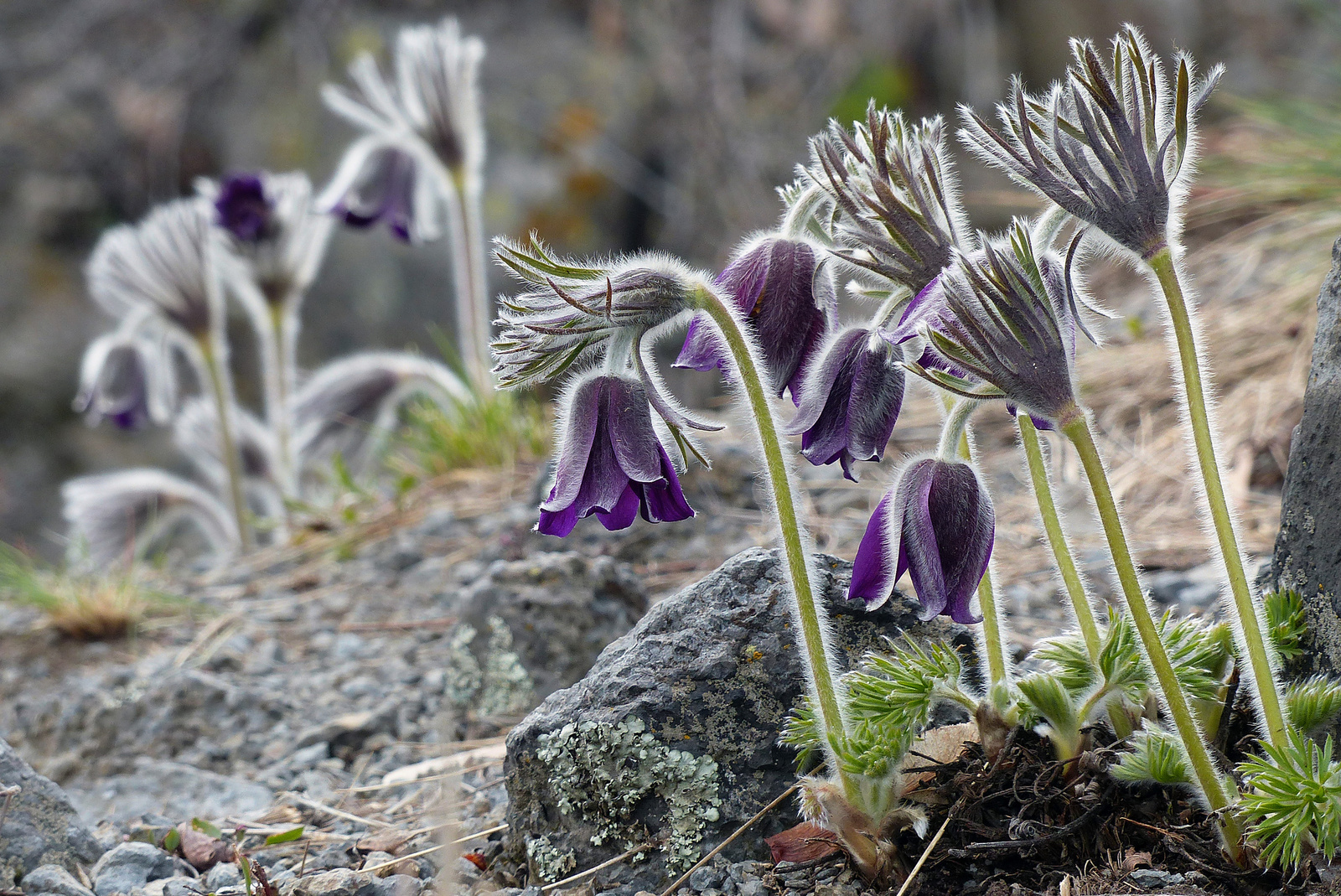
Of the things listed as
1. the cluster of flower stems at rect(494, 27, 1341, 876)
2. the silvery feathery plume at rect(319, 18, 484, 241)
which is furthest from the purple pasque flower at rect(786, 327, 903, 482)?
the silvery feathery plume at rect(319, 18, 484, 241)

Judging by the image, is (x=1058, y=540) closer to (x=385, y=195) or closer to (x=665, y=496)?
(x=665, y=496)

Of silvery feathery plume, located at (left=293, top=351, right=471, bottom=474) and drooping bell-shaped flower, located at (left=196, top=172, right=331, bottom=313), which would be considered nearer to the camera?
drooping bell-shaped flower, located at (left=196, top=172, right=331, bottom=313)

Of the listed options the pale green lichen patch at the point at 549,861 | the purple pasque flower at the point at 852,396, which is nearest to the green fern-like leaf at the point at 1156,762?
the purple pasque flower at the point at 852,396

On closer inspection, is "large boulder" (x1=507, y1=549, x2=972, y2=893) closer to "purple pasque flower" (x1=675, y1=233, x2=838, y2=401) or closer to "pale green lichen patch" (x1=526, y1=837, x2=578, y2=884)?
"pale green lichen patch" (x1=526, y1=837, x2=578, y2=884)

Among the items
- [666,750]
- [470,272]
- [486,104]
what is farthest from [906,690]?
[486,104]

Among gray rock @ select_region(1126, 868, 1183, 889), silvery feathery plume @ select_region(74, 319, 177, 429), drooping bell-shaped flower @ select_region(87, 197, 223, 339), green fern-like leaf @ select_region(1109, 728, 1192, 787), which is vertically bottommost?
gray rock @ select_region(1126, 868, 1183, 889)

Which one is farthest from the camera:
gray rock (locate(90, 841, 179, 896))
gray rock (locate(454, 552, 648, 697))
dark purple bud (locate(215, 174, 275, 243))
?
dark purple bud (locate(215, 174, 275, 243))

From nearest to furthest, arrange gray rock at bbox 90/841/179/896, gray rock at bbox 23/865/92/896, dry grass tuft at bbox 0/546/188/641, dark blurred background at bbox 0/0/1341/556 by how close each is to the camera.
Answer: gray rock at bbox 23/865/92/896
gray rock at bbox 90/841/179/896
dry grass tuft at bbox 0/546/188/641
dark blurred background at bbox 0/0/1341/556
